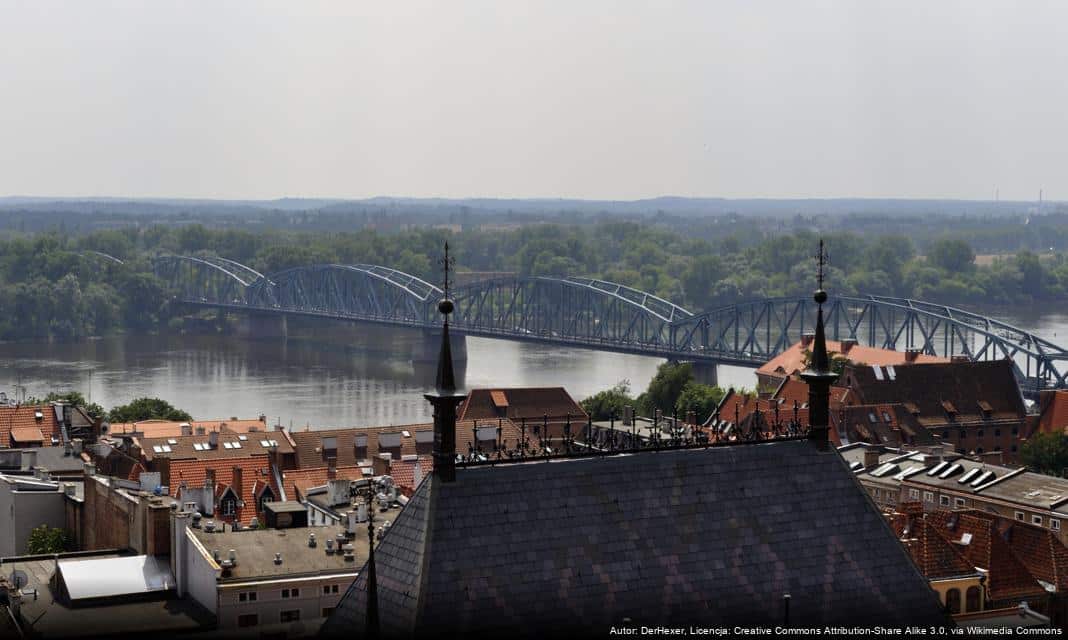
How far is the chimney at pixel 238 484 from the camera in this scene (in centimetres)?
5056

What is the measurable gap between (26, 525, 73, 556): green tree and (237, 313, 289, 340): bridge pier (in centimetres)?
12592

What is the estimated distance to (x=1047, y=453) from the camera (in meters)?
68.6

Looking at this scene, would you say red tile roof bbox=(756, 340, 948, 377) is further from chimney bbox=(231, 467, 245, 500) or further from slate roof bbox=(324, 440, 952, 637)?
slate roof bbox=(324, 440, 952, 637)

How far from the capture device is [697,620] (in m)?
21.4

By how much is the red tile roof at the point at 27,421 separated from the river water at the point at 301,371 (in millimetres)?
24964

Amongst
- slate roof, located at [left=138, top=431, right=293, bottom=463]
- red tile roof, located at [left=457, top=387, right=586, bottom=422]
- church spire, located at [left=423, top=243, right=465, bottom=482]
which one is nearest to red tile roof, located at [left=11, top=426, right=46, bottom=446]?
slate roof, located at [left=138, top=431, right=293, bottom=463]

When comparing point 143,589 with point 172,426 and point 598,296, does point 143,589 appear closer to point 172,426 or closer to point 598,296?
point 172,426

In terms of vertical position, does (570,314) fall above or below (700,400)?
below

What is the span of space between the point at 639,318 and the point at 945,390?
85.9 metres

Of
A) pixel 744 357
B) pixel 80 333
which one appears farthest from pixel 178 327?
pixel 744 357

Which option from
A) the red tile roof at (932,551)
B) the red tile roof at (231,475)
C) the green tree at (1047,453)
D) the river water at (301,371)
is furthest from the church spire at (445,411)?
the river water at (301,371)

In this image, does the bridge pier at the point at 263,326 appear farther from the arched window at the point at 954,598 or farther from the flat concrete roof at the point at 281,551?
the arched window at the point at 954,598

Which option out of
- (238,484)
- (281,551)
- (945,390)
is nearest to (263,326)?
(945,390)

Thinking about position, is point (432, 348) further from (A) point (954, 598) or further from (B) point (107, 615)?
(B) point (107, 615)
